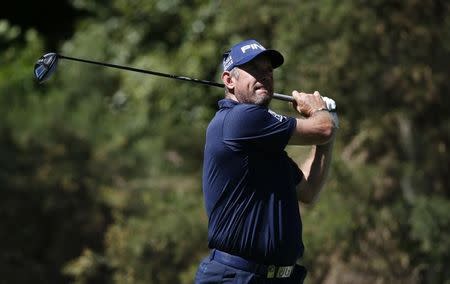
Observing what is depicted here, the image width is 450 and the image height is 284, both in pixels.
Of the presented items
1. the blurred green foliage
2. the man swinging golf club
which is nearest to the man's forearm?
the man swinging golf club

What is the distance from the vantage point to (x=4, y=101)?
49.8 feet

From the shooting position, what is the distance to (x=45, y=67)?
23.3 ft

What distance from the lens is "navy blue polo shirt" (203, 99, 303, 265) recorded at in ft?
21.0

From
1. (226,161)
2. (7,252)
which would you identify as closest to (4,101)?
(7,252)

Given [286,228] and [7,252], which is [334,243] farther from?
[286,228]

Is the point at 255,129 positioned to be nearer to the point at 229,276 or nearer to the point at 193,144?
the point at 229,276

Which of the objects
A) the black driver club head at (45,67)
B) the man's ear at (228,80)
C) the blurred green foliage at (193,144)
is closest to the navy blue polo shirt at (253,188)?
the man's ear at (228,80)

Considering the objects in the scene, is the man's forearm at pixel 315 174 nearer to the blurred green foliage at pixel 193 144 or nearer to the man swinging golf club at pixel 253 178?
the man swinging golf club at pixel 253 178

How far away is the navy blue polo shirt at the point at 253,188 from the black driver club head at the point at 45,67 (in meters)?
1.15

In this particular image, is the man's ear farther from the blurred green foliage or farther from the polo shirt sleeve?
the blurred green foliage

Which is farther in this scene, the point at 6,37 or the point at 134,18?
the point at 6,37

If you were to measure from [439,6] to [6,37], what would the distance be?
687 centimetres

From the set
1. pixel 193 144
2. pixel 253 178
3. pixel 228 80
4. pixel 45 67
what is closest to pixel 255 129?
pixel 253 178

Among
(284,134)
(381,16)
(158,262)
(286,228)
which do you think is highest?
(381,16)
